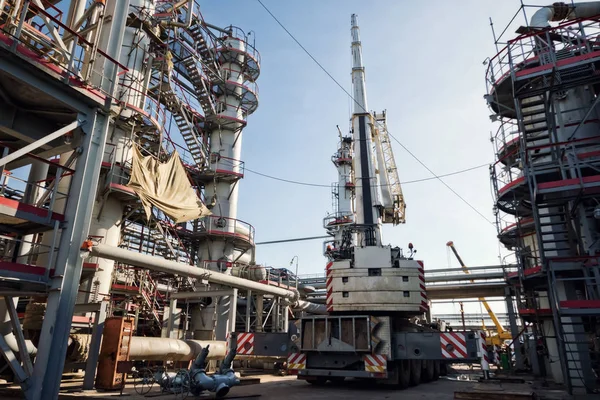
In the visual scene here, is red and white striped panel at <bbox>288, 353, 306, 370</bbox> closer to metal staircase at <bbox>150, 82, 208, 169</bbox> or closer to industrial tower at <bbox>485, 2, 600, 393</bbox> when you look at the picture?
industrial tower at <bbox>485, 2, 600, 393</bbox>

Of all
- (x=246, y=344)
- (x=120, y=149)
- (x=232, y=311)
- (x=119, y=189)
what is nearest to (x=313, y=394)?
(x=246, y=344)

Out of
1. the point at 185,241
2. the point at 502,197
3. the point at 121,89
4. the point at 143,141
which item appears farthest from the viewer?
the point at 185,241

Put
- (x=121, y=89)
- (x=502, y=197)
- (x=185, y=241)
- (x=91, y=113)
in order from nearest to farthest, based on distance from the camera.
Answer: (x=91, y=113) < (x=502, y=197) < (x=121, y=89) < (x=185, y=241)

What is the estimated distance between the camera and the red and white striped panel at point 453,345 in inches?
455

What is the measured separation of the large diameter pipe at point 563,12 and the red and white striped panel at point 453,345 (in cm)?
1348

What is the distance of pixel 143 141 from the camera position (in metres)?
21.0

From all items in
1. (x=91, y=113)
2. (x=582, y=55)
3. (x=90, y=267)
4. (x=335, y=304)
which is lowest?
(x=335, y=304)

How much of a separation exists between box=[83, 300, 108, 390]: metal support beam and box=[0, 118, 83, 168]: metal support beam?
212 inches

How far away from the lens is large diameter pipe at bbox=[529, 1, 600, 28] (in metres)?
17.1

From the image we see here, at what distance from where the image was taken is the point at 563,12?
17.7 meters

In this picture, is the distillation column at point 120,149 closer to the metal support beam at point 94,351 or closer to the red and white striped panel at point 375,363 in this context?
the metal support beam at point 94,351

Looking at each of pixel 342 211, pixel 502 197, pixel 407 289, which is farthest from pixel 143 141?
pixel 342 211

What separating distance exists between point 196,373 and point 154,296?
1399cm

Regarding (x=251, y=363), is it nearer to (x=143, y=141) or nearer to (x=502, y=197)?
(x=143, y=141)
